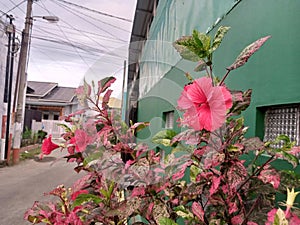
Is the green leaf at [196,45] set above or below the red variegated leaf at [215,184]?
above

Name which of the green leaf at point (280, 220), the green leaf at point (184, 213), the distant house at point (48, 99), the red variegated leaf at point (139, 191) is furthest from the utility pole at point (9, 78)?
the green leaf at point (280, 220)

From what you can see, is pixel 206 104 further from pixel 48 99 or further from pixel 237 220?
pixel 48 99

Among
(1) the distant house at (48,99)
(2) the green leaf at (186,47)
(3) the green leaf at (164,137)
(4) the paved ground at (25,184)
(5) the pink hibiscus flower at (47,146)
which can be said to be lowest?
(4) the paved ground at (25,184)

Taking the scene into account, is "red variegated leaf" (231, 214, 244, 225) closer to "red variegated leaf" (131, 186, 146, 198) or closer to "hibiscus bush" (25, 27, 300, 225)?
"hibiscus bush" (25, 27, 300, 225)

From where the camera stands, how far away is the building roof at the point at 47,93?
18.1 meters

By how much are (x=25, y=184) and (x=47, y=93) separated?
1509cm

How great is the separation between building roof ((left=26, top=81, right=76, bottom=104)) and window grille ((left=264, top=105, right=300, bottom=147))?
16.7 m

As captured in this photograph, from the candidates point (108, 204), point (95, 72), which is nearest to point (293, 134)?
point (108, 204)

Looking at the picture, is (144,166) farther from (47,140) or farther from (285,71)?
(285,71)

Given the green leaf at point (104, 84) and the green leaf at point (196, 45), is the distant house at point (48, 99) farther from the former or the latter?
the green leaf at point (196, 45)

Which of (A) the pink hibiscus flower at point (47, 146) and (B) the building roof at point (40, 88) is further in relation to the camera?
(B) the building roof at point (40, 88)

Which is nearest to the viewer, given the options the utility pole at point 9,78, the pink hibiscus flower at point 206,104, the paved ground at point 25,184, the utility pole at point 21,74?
the pink hibiscus flower at point 206,104

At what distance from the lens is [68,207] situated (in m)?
1.17

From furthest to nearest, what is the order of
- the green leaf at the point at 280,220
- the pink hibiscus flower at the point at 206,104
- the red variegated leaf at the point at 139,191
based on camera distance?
the red variegated leaf at the point at 139,191 < the pink hibiscus flower at the point at 206,104 < the green leaf at the point at 280,220
